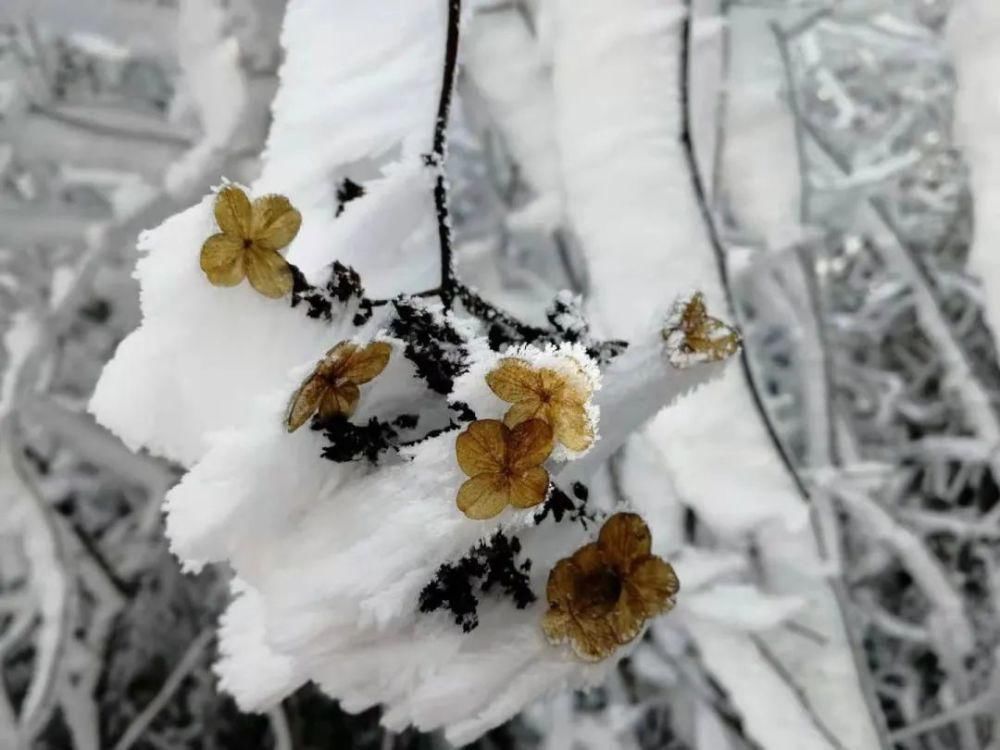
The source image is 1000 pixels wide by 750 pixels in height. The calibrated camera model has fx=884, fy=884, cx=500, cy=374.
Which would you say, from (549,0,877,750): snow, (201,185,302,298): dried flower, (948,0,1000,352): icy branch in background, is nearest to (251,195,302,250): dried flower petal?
(201,185,302,298): dried flower

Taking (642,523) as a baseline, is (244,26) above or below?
above

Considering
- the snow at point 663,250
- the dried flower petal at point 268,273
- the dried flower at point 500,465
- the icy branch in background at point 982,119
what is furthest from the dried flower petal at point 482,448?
the icy branch in background at point 982,119

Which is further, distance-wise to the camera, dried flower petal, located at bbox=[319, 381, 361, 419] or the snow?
the snow

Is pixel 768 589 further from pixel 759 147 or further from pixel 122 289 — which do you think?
pixel 122 289

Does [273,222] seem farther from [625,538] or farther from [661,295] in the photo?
[661,295]

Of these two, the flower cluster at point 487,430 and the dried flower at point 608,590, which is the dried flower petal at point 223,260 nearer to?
the flower cluster at point 487,430

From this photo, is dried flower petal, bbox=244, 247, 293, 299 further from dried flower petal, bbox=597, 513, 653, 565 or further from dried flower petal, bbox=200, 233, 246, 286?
dried flower petal, bbox=597, 513, 653, 565

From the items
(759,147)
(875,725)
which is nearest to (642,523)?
(875,725)
